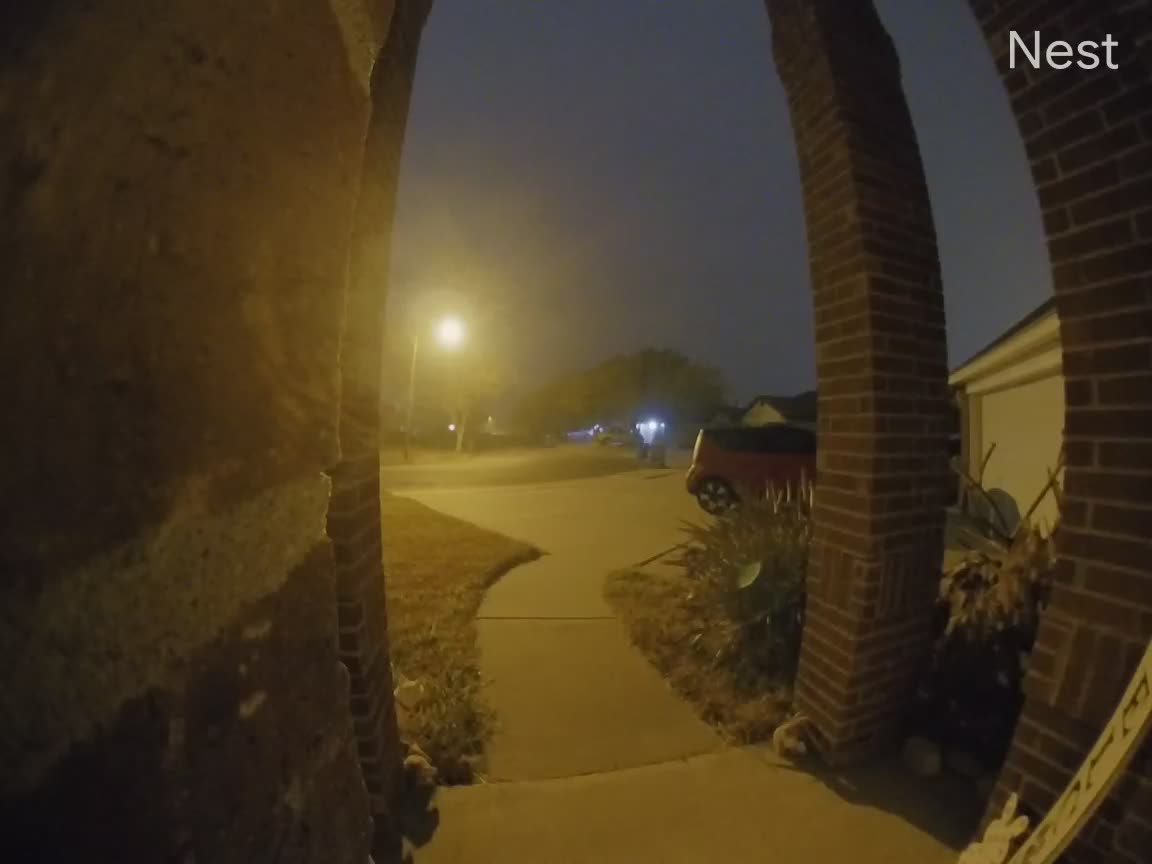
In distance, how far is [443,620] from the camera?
5141 mm

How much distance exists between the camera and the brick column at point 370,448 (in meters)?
2.24

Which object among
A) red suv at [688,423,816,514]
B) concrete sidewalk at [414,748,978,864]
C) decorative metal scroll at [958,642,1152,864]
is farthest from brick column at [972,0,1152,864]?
red suv at [688,423,816,514]

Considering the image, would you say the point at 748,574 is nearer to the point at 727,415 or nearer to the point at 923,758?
the point at 923,758

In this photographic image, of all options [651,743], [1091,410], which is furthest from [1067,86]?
[651,743]

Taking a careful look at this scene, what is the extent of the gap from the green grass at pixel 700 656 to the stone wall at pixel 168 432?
2955 millimetres

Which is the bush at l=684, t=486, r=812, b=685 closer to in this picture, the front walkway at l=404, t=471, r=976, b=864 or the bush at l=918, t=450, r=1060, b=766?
the front walkway at l=404, t=471, r=976, b=864

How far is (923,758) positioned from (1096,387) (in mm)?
1834

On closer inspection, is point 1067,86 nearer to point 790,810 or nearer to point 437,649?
point 790,810

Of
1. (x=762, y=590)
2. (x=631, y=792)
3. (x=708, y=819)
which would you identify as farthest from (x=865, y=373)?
(x=631, y=792)

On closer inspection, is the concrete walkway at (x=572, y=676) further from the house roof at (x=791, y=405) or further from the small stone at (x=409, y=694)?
the house roof at (x=791, y=405)

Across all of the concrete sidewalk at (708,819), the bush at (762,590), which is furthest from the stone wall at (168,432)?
the bush at (762,590)

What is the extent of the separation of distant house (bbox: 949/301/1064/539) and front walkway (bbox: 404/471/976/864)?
5.82 metres

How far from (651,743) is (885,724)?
1155mm

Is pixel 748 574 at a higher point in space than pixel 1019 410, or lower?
lower
